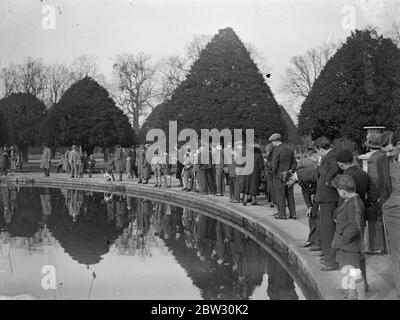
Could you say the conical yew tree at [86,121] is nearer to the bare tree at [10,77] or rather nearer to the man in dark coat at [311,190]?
the bare tree at [10,77]

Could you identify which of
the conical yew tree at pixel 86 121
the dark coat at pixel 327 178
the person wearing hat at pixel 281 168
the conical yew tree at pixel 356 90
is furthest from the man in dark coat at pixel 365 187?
the conical yew tree at pixel 86 121

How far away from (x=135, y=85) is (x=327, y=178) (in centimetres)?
5918


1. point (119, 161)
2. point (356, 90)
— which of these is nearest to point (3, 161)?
point (119, 161)

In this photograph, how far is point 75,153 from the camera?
94.7 feet

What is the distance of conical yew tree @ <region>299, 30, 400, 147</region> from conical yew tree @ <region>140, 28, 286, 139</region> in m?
2.53

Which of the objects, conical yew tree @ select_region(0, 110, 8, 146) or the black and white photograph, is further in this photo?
conical yew tree @ select_region(0, 110, 8, 146)

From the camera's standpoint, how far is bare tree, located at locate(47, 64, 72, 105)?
68300 mm

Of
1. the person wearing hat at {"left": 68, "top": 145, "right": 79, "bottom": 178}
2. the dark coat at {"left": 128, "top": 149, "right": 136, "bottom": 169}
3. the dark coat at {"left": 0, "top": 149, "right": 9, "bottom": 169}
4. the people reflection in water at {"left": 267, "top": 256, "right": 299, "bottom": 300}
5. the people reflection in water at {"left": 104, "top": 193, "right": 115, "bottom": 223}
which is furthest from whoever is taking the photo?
the dark coat at {"left": 0, "top": 149, "right": 9, "bottom": 169}

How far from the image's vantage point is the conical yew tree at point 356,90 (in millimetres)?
30125

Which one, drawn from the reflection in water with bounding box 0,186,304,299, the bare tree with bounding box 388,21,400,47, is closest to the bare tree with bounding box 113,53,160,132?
the bare tree with bounding box 388,21,400,47

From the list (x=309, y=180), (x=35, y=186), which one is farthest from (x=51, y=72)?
(x=309, y=180)

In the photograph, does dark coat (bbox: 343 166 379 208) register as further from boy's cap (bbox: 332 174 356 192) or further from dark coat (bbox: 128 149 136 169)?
dark coat (bbox: 128 149 136 169)

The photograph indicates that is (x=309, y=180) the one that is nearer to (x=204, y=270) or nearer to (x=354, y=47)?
(x=204, y=270)
